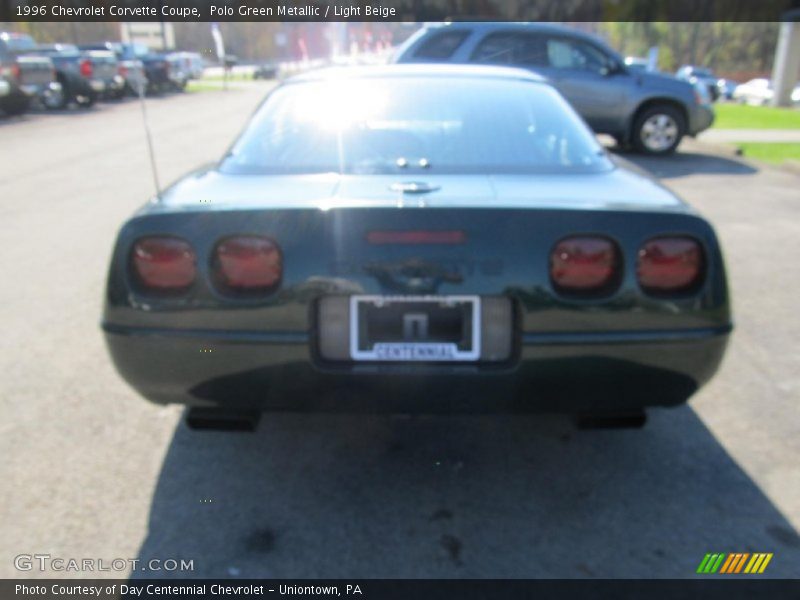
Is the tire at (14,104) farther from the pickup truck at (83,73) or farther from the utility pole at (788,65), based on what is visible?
the utility pole at (788,65)

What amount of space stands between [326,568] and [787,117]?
20.7m

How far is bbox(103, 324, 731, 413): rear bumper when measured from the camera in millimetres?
2295

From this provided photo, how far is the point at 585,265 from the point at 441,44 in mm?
8871

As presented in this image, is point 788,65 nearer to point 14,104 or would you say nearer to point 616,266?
point 14,104

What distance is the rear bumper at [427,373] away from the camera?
229cm

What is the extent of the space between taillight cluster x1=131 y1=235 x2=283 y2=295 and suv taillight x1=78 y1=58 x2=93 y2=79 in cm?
2097

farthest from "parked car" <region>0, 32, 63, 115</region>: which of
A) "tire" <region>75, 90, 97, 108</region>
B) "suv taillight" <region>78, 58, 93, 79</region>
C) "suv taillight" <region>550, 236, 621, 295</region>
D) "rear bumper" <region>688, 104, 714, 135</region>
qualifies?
"suv taillight" <region>550, 236, 621, 295</region>

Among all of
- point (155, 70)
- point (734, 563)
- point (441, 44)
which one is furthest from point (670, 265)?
point (155, 70)

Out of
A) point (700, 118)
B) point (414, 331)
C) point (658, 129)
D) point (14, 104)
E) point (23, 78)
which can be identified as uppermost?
point (414, 331)

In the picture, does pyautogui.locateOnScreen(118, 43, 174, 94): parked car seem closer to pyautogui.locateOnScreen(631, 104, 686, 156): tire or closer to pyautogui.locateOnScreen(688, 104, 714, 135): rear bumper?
pyautogui.locateOnScreen(631, 104, 686, 156): tire

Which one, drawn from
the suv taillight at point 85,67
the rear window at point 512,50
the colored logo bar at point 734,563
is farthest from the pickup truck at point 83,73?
the colored logo bar at point 734,563

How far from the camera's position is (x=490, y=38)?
10.1 meters

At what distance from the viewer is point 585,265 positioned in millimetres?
2297

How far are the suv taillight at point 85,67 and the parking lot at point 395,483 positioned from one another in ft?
61.9
